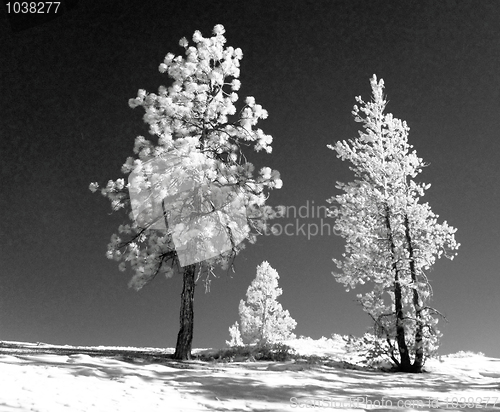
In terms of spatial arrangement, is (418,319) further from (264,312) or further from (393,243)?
(264,312)

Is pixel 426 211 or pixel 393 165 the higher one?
pixel 393 165

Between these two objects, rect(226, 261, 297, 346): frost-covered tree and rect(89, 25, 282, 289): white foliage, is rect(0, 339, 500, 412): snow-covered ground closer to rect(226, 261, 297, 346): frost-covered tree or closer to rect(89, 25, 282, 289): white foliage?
rect(89, 25, 282, 289): white foliage

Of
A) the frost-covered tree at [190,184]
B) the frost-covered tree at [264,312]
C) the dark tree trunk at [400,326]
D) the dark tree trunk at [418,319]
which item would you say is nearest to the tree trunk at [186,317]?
the frost-covered tree at [190,184]

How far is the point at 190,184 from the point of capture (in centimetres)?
1217

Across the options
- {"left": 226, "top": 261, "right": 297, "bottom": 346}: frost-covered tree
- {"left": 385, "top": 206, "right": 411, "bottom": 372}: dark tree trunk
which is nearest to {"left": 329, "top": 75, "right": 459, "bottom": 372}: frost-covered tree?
{"left": 385, "top": 206, "right": 411, "bottom": 372}: dark tree trunk

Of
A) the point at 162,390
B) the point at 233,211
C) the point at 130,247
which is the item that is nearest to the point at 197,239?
the point at 233,211

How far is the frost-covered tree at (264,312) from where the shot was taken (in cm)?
2828

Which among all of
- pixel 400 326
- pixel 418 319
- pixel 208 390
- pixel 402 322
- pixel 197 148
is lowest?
pixel 208 390

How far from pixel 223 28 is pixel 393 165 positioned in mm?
7194

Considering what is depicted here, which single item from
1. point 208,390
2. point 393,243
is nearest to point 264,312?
point 393,243

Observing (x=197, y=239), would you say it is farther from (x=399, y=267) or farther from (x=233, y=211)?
(x=399, y=267)

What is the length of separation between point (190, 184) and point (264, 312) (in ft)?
60.0

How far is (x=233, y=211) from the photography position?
12367 mm

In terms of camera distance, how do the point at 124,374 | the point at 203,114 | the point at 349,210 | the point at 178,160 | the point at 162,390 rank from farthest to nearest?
the point at 349,210
the point at 203,114
the point at 178,160
the point at 124,374
the point at 162,390
